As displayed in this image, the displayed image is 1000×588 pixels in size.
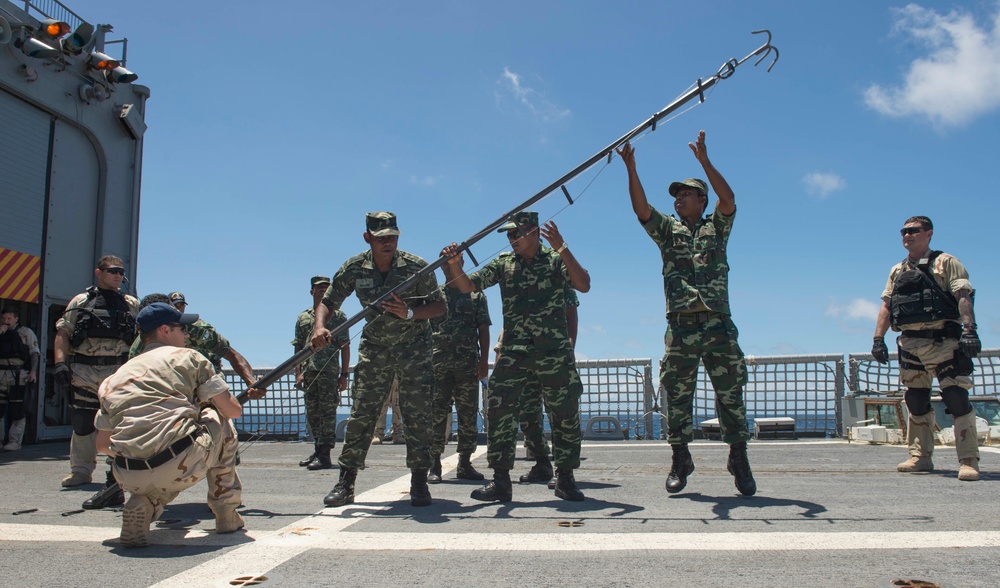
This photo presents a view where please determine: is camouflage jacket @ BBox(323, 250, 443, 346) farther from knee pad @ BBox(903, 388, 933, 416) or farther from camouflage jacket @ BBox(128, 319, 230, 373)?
knee pad @ BBox(903, 388, 933, 416)

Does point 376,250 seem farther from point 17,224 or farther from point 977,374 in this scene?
point 977,374

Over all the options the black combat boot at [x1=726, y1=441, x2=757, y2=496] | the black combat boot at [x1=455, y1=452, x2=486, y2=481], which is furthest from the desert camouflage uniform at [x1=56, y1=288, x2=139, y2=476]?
the black combat boot at [x1=726, y1=441, x2=757, y2=496]

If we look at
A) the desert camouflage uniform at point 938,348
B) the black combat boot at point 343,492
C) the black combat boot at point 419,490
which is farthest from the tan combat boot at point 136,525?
the desert camouflage uniform at point 938,348

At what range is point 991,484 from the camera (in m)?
5.16

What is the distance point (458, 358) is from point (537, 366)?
91.6 inches

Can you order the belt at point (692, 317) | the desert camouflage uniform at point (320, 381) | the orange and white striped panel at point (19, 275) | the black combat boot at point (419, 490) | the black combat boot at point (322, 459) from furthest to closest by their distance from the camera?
the orange and white striped panel at point (19, 275) < the desert camouflage uniform at point (320, 381) < the black combat boot at point (322, 459) < the belt at point (692, 317) < the black combat boot at point (419, 490)

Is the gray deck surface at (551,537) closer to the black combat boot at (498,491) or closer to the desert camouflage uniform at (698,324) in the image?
the black combat boot at (498,491)

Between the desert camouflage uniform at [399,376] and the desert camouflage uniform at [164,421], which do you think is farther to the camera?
the desert camouflage uniform at [399,376]

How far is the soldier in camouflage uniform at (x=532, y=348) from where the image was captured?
4898 millimetres

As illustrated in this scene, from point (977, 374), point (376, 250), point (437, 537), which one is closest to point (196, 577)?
point (437, 537)

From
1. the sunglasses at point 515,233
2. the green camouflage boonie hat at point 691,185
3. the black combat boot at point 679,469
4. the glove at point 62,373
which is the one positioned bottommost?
the black combat boot at point 679,469

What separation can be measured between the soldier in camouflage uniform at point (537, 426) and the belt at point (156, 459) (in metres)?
2.25

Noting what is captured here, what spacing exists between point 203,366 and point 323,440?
4011mm

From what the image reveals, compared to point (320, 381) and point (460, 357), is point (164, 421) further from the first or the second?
point (320, 381)
